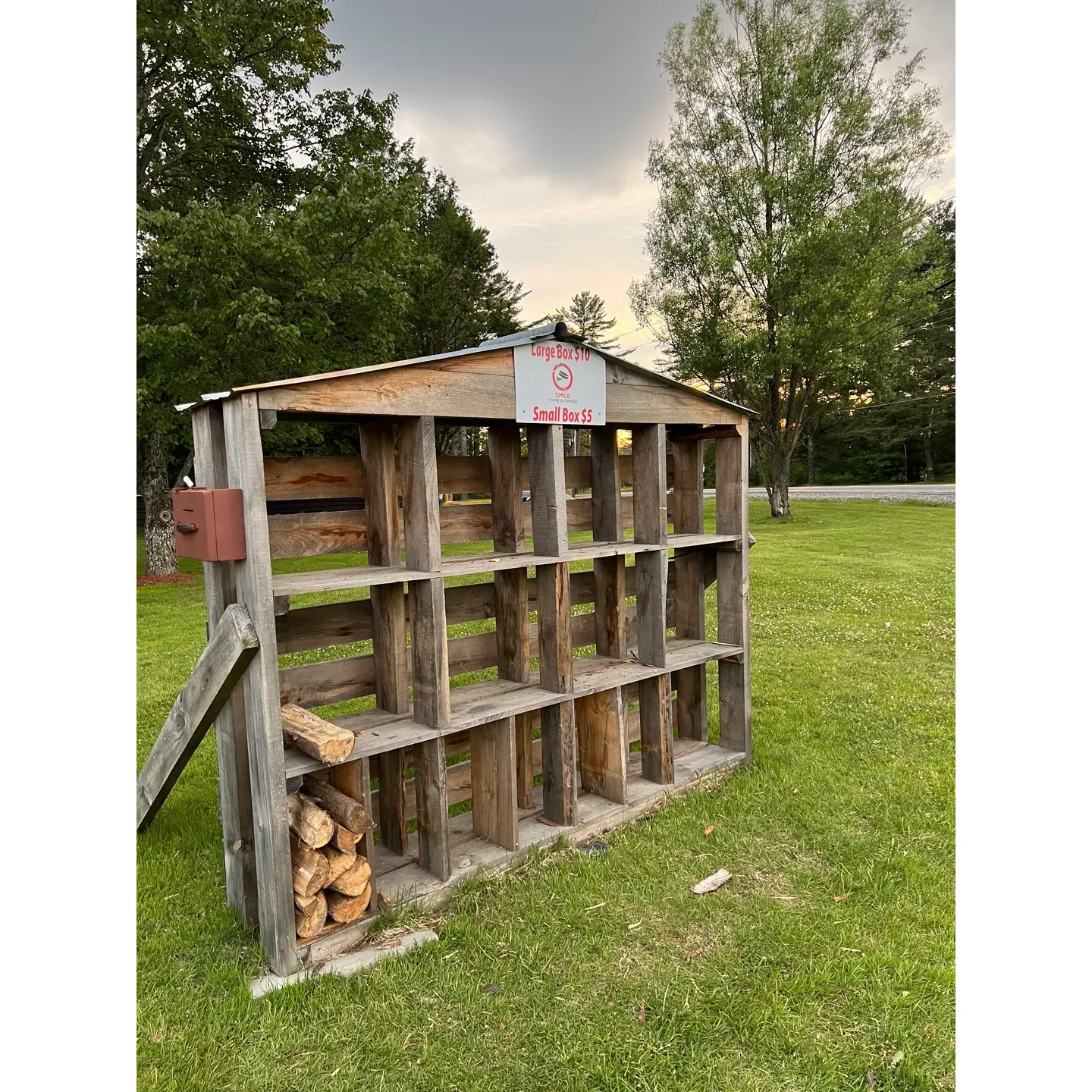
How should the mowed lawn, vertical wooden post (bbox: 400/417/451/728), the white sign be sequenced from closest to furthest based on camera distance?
1. the mowed lawn
2. vertical wooden post (bbox: 400/417/451/728)
3. the white sign

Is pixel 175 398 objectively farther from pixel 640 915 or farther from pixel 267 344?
pixel 640 915

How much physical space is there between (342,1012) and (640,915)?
1.22m

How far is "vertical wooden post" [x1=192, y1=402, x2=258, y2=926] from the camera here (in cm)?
279

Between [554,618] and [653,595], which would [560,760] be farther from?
[653,595]

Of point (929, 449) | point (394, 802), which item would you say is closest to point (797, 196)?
point (394, 802)

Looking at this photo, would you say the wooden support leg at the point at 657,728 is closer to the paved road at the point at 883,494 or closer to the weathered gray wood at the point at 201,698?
the weathered gray wood at the point at 201,698

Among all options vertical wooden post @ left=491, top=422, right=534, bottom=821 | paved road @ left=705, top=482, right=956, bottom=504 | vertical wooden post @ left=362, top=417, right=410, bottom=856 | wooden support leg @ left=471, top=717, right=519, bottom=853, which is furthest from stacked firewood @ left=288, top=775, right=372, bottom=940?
paved road @ left=705, top=482, right=956, bottom=504

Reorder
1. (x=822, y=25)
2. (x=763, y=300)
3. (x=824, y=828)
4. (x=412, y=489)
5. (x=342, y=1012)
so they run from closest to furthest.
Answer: (x=342, y=1012) → (x=412, y=489) → (x=824, y=828) → (x=822, y=25) → (x=763, y=300)

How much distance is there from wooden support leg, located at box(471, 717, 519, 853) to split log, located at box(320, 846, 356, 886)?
770 mm

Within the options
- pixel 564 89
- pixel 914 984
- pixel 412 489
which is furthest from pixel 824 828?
pixel 564 89

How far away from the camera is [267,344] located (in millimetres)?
10500

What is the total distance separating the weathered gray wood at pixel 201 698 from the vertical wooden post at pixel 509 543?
4.26 feet

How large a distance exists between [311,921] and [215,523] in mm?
1530

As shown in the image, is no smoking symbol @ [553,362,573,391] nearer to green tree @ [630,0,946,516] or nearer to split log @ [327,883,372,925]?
split log @ [327,883,372,925]
